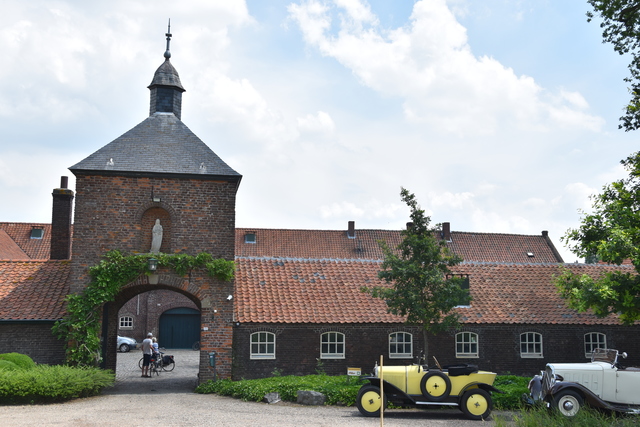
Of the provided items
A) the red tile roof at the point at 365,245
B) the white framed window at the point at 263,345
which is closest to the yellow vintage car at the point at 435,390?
the white framed window at the point at 263,345

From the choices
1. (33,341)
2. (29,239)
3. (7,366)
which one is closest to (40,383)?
(7,366)

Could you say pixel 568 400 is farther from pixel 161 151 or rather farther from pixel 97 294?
pixel 161 151

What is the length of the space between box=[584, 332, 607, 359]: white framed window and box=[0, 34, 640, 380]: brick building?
4 centimetres

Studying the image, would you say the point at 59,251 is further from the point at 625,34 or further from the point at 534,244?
the point at 534,244

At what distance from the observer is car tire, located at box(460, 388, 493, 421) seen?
15656mm

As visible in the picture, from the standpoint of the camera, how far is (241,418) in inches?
602

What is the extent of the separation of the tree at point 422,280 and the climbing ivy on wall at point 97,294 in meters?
5.63

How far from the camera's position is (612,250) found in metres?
17.7

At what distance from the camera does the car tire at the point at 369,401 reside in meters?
15.8

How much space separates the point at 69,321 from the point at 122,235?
10.5ft

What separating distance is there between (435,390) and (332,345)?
724 centimetres

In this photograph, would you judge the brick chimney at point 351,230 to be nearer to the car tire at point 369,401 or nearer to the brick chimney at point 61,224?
the brick chimney at point 61,224

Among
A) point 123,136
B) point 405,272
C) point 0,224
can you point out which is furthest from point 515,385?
point 0,224

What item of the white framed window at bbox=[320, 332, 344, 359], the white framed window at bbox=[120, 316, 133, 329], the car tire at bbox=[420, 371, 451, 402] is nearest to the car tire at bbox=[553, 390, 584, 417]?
the car tire at bbox=[420, 371, 451, 402]
